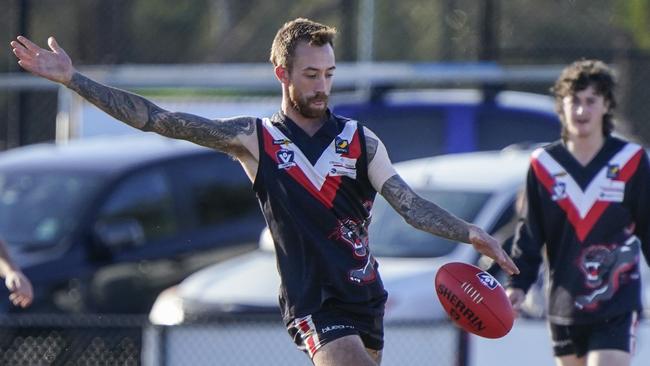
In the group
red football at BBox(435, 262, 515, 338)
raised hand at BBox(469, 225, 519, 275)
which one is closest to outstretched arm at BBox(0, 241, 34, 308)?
red football at BBox(435, 262, 515, 338)

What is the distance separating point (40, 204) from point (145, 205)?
0.80m

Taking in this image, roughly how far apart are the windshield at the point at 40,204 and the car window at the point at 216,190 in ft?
2.64

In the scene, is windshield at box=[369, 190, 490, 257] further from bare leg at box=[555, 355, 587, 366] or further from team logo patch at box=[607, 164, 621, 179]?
team logo patch at box=[607, 164, 621, 179]

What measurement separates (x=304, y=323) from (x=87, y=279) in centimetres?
542

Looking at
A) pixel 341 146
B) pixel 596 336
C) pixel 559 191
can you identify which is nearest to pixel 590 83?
pixel 559 191

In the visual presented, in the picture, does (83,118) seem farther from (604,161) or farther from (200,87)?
(604,161)

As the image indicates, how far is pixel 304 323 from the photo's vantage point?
655 cm

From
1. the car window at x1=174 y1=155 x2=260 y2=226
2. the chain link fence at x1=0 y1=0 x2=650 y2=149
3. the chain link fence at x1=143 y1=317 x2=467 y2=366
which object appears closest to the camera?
the chain link fence at x1=143 y1=317 x2=467 y2=366

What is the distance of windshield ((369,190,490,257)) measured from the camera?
427 inches

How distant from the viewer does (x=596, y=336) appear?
313 inches

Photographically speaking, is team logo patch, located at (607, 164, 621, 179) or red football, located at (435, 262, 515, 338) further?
team logo patch, located at (607, 164, 621, 179)

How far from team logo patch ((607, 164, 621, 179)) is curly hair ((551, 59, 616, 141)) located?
202mm

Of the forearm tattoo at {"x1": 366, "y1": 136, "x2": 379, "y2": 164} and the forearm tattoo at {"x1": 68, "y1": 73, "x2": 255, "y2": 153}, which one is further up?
the forearm tattoo at {"x1": 68, "y1": 73, "x2": 255, "y2": 153}

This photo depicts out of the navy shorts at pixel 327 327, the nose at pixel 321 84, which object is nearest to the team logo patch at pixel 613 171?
the navy shorts at pixel 327 327
